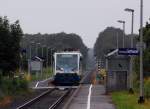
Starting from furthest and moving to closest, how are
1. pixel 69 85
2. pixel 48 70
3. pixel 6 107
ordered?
pixel 48 70 → pixel 69 85 → pixel 6 107

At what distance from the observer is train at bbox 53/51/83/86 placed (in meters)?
58.5

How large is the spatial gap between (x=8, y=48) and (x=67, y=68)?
482 inches

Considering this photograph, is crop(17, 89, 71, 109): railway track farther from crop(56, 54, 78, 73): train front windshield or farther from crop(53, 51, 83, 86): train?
crop(56, 54, 78, 73): train front windshield

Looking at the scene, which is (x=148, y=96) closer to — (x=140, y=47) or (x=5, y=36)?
(x=140, y=47)

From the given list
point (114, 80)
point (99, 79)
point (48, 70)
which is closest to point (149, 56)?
point (114, 80)

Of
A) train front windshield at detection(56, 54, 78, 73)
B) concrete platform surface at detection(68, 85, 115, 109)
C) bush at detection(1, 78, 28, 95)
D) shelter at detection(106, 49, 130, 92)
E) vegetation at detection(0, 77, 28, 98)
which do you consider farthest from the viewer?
train front windshield at detection(56, 54, 78, 73)

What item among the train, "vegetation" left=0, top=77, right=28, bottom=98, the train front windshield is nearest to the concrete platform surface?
"vegetation" left=0, top=77, right=28, bottom=98

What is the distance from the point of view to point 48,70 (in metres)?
120

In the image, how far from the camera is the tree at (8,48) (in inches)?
1864

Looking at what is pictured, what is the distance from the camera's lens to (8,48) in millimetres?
47688

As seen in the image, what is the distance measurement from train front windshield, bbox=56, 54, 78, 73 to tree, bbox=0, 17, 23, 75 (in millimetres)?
10251

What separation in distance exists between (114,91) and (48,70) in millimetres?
68900

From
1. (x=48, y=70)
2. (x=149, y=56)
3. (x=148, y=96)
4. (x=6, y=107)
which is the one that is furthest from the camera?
(x=48, y=70)

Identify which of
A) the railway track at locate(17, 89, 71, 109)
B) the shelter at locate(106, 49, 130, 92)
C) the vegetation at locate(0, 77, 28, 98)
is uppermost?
the shelter at locate(106, 49, 130, 92)
